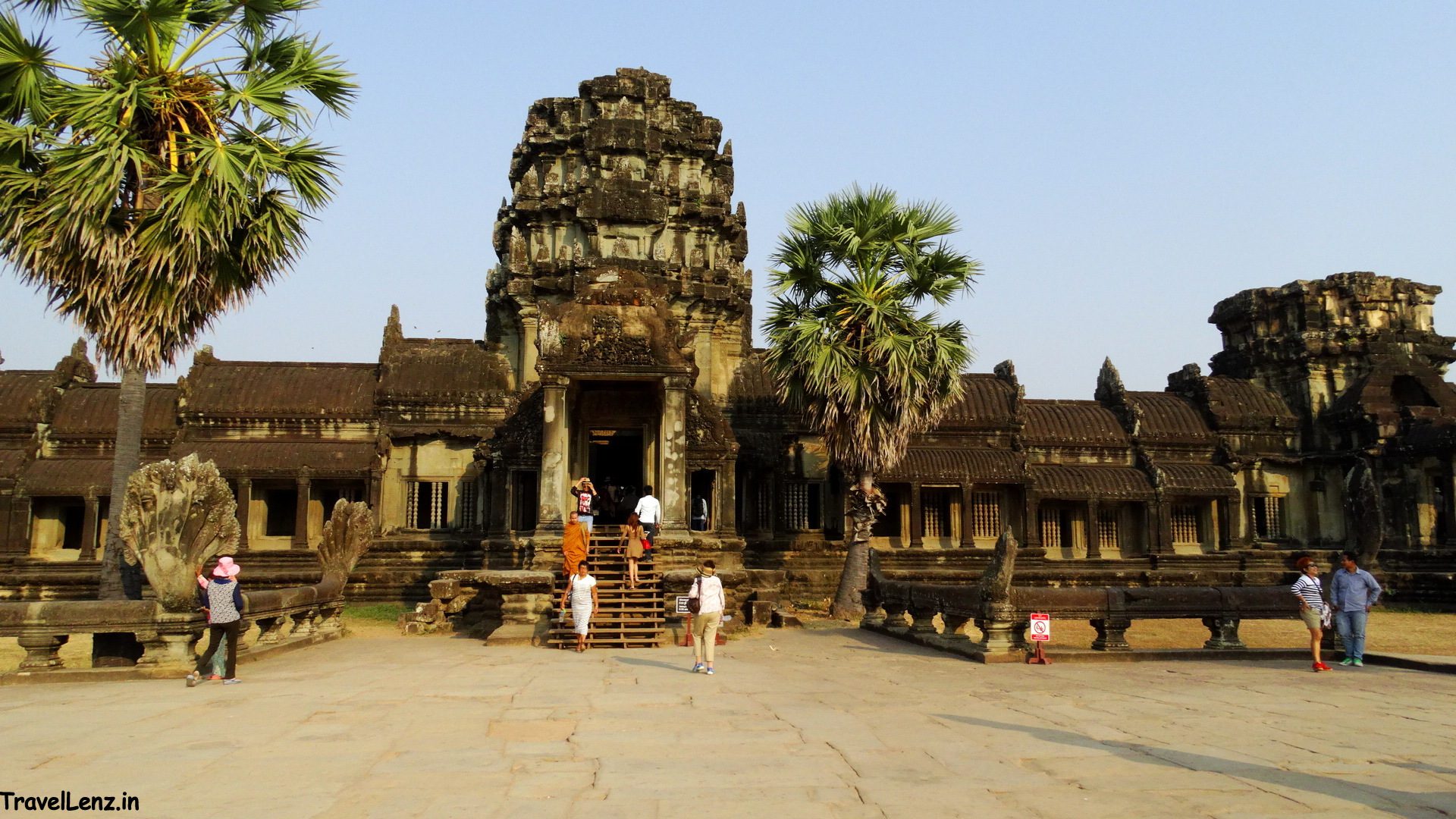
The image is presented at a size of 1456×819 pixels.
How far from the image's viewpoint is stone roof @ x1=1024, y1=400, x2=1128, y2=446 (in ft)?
95.2

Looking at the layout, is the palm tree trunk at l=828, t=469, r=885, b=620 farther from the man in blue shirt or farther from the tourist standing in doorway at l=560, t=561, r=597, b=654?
the man in blue shirt

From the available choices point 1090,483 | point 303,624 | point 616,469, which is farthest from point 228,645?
point 1090,483

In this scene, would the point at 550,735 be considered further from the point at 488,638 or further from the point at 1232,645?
the point at 1232,645

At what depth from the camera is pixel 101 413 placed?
87.3ft

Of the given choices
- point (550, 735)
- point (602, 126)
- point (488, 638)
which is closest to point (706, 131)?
point (602, 126)

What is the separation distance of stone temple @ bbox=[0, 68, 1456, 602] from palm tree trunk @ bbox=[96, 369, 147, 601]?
28.1ft

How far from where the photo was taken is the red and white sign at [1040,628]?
13.7 m

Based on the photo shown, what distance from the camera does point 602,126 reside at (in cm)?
2511

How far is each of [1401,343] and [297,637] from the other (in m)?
29.9

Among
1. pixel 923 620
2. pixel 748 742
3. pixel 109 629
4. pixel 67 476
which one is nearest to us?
pixel 748 742

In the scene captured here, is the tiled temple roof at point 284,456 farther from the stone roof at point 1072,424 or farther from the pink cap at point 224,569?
the stone roof at point 1072,424

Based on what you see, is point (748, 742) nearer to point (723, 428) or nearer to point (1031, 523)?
point (723, 428)

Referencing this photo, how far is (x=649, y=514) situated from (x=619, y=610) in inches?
79.4

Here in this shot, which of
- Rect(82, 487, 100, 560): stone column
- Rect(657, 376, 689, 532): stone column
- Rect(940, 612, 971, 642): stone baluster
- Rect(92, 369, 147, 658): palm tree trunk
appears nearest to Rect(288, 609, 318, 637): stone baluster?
Rect(92, 369, 147, 658): palm tree trunk
